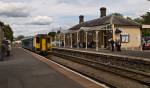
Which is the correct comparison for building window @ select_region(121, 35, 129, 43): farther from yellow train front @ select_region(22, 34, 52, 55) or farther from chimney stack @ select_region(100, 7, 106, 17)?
chimney stack @ select_region(100, 7, 106, 17)

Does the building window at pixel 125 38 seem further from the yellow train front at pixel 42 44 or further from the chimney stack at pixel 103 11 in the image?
the chimney stack at pixel 103 11

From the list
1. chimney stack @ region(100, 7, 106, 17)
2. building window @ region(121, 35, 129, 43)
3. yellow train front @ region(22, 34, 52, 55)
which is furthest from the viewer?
chimney stack @ region(100, 7, 106, 17)

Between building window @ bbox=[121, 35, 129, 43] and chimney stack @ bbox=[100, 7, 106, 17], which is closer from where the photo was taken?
building window @ bbox=[121, 35, 129, 43]

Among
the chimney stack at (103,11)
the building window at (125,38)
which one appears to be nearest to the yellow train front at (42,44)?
the building window at (125,38)

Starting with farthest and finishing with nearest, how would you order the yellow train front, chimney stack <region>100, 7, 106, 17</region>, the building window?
chimney stack <region>100, 7, 106, 17</region>
the building window
the yellow train front

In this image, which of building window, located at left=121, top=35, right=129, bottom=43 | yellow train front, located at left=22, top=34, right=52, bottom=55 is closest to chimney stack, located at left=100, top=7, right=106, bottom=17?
building window, located at left=121, top=35, right=129, bottom=43

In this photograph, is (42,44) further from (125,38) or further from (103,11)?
(103,11)

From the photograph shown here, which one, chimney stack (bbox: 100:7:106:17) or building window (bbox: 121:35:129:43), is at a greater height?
chimney stack (bbox: 100:7:106:17)

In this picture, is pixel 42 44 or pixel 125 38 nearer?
pixel 42 44

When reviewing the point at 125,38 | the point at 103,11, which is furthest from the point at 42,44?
the point at 103,11

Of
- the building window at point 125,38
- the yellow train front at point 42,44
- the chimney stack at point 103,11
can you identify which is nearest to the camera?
the yellow train front at point 42,44

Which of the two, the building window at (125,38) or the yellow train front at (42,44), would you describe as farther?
the building window at (125,38)

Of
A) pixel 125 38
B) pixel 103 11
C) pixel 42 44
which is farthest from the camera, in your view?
pixel 103 11

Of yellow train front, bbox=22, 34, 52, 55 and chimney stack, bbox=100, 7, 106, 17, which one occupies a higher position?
chimney stack, bbox=100, 7, 106, 17
